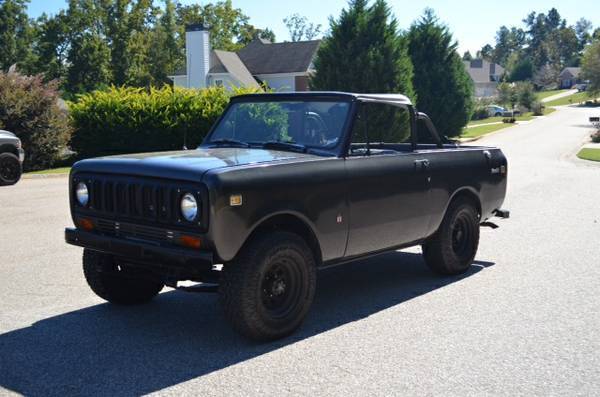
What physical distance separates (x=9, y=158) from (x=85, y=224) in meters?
11.8

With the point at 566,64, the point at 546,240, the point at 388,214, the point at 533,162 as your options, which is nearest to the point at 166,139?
the point at 533,162

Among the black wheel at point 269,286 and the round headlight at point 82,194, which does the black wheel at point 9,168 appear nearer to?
the round headlight at point 82,194

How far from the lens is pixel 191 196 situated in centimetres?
467

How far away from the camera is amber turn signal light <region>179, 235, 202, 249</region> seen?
4.66 metres

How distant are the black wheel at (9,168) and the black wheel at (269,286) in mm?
12777

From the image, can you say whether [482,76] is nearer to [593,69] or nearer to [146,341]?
[593,69]

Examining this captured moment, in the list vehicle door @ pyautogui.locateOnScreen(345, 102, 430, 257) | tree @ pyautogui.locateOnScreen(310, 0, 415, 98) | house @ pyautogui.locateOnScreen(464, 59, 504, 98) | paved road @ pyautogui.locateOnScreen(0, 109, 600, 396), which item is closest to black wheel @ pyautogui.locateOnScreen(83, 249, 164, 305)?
paved road @ pyautogui.locateOnScreen(0, 109, 600, 396)

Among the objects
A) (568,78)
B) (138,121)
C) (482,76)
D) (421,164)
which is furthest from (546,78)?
(421,164)

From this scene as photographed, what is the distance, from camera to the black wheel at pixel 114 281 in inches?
222

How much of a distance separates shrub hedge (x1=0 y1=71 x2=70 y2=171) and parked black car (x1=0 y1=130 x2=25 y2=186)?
172 inches

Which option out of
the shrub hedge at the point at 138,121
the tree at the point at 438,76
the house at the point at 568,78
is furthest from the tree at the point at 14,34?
the house at the point at 568,78

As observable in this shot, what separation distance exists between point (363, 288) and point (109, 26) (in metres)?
68.7

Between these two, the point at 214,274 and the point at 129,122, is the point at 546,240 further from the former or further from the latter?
the point at 129,122

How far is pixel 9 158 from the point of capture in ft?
52.5
